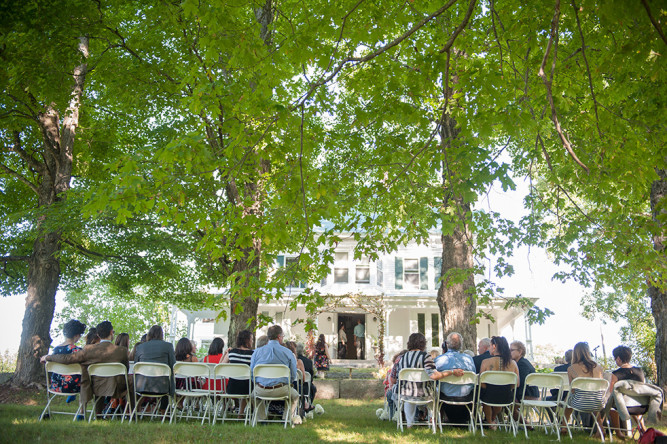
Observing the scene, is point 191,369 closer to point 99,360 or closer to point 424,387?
point 99,360

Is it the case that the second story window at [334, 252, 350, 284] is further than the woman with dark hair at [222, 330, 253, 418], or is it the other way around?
the second story window at [334, 252, 350, 284]

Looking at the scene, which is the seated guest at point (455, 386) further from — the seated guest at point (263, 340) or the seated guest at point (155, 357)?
the seated guest at point (155, 357)

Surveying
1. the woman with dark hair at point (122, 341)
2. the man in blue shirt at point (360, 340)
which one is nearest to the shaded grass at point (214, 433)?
the woman with dark hair at point (122, 341)

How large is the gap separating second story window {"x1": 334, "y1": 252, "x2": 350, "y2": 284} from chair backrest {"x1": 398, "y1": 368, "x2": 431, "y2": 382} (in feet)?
72.2

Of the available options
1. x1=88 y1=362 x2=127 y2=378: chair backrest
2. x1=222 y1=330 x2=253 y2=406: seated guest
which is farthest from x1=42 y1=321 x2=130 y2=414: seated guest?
x1=222 y1=330 x2=253 y2=406: seated guest

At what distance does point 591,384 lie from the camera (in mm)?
7434

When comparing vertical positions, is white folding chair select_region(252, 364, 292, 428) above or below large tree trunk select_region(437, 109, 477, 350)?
below

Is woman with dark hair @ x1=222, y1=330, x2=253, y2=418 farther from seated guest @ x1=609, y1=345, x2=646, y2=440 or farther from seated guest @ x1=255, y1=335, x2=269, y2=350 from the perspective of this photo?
seated guest @ x1=609, y1=345, x2=646, y2=440

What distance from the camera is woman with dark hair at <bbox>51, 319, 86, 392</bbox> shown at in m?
8.08

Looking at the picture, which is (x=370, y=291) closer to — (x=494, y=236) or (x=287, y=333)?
(x=287, y=333)

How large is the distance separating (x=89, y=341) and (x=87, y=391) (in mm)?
828

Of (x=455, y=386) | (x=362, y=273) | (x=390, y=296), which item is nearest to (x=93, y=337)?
(x=455, y=386)

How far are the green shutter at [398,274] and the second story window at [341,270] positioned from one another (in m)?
2.69

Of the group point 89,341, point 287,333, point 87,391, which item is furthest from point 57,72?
point 287,333
